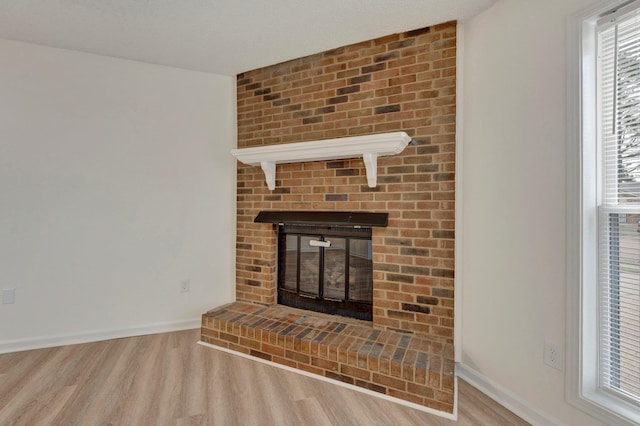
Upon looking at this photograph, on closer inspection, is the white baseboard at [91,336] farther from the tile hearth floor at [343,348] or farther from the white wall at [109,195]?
the tile hearth floor at [343,348]

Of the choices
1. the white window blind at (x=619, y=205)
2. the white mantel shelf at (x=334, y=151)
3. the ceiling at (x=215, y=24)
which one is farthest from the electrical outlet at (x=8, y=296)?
the white window blind at (x=619, y=205)

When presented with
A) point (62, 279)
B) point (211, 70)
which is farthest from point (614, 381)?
point (62, 279)

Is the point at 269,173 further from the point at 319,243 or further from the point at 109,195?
the point at 109,195

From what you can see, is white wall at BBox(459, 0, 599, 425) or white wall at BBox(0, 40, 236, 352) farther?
white wall at BBox(0, 40, 236, 352)

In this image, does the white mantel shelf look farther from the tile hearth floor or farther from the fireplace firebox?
the tile hearth floor

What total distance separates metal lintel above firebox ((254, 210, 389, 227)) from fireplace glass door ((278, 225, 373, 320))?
5.8 inches

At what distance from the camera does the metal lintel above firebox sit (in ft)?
7.06

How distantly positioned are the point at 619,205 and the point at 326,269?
179 cm

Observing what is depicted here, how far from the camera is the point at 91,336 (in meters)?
2.47

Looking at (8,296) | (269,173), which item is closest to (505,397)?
(269,173)

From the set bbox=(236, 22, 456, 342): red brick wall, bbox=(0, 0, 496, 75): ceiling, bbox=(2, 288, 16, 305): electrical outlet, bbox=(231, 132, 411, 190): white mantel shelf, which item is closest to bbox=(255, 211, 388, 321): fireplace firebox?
bbox=(236, 22, 456, 342): red brick wall

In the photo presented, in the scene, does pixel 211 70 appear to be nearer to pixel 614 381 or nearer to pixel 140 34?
pixel 140 34

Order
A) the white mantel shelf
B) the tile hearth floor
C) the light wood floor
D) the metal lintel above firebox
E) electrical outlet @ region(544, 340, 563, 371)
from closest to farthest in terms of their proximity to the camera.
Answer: electrical outlet @ region(544, 340, 563, 371)
the light wood floor
the tile hearth floor
the white mantel shelf
the metal lintel above firebox

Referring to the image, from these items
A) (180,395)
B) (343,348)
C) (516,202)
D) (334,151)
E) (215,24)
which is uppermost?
(215,24)
